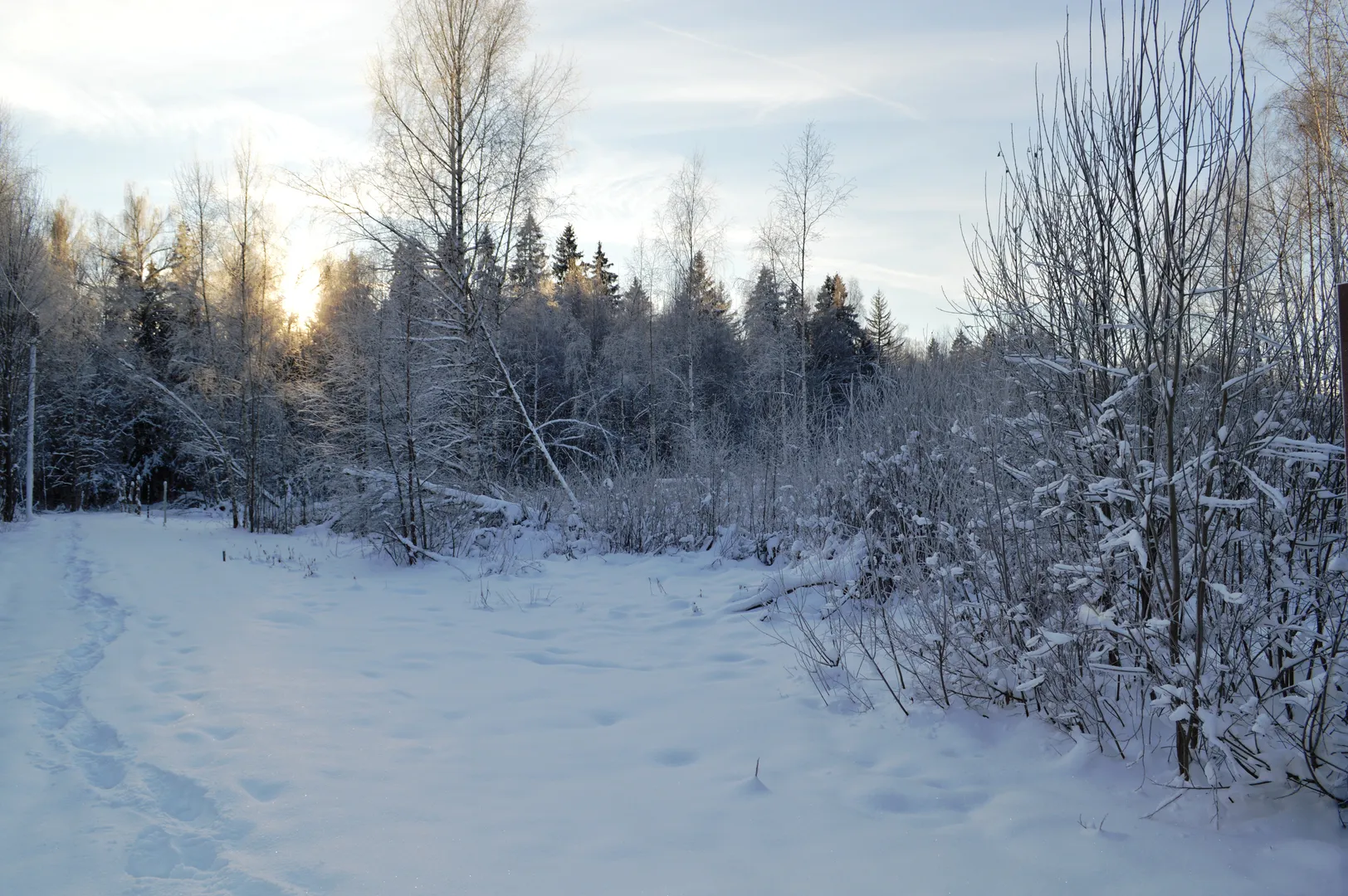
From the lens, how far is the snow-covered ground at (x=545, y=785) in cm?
251

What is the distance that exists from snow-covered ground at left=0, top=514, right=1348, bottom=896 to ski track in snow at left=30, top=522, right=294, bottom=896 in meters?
0.01

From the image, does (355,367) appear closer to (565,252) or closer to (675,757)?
(675,757)

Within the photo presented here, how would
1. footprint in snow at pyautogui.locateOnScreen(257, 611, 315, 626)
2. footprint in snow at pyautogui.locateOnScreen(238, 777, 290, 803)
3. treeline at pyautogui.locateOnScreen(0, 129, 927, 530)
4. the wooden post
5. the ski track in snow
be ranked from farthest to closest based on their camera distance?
treeline at pyautogui.locateOnScreen(0, 129, 927, 530), footprint in snow at pyautogui.locateOnScreen(257, 611, 315, 626), footprint in snow at pyautogui.locateOnScreen(238, 777, 290, 803), the ski track in snow, the wooden post

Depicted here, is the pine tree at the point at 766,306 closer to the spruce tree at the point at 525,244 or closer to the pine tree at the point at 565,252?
the spruce tree at the point at 525,244

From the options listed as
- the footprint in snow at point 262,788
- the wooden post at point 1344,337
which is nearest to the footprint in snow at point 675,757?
the footprint in snow at point 262,788

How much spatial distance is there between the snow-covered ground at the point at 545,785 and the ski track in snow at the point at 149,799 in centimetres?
1

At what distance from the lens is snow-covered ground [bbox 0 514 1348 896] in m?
2.51

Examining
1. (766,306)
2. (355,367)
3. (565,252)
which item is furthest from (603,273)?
(355,367)

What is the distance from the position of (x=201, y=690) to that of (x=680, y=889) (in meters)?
3.52

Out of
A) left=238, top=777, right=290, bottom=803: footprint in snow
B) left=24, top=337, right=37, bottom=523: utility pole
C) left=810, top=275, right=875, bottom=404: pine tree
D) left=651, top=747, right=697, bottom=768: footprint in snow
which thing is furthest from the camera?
left=810, top=275, right=875, bottom=404: pine tree

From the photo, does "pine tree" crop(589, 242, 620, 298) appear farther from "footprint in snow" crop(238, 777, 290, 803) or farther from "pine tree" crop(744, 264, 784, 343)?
"footprint in snow" crop(238, 777, 290, 803)

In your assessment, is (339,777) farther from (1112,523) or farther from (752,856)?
(1112,523)

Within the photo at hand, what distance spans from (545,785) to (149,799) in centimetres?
158

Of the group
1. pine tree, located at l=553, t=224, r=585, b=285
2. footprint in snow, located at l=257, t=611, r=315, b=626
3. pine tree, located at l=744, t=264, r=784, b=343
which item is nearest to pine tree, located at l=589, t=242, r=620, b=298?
pine tree, located at l=553, t=224, r=585, b=285
